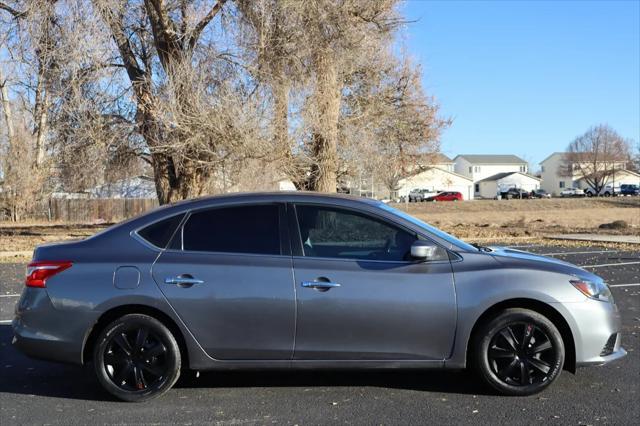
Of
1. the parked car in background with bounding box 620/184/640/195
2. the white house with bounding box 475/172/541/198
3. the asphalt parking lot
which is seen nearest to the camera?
the asphalt parking lot

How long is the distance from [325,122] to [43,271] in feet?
42.9

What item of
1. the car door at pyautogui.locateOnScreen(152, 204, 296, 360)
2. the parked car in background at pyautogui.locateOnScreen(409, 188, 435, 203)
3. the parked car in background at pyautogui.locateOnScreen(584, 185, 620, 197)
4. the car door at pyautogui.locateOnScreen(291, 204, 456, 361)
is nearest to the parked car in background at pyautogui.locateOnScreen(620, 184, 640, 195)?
the parked car in background at pyautogui.locateOnScreen(584, 185, 620, 197)

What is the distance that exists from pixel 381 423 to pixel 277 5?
1413 cm

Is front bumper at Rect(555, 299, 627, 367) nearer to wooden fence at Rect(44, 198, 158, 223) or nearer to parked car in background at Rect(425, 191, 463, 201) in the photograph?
wooden fence at Rect(44, 198, 158, 223)

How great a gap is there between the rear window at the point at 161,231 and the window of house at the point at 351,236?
39.1 inches

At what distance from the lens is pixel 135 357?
191 inches

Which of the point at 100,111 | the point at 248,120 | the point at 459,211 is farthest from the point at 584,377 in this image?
the point at 459,211

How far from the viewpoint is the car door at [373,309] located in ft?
15.7

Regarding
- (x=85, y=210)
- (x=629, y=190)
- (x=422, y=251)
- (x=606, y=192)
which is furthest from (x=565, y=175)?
(x=422, y=251)

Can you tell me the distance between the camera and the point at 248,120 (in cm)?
1603

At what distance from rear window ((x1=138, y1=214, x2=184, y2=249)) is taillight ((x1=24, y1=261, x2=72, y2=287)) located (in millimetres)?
619

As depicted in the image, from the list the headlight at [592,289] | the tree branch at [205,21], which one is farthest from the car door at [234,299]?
the tree branch at [205,21]

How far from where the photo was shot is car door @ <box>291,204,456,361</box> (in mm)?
4773

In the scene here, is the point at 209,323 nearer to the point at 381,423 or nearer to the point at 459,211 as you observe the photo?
the point at 381,423
